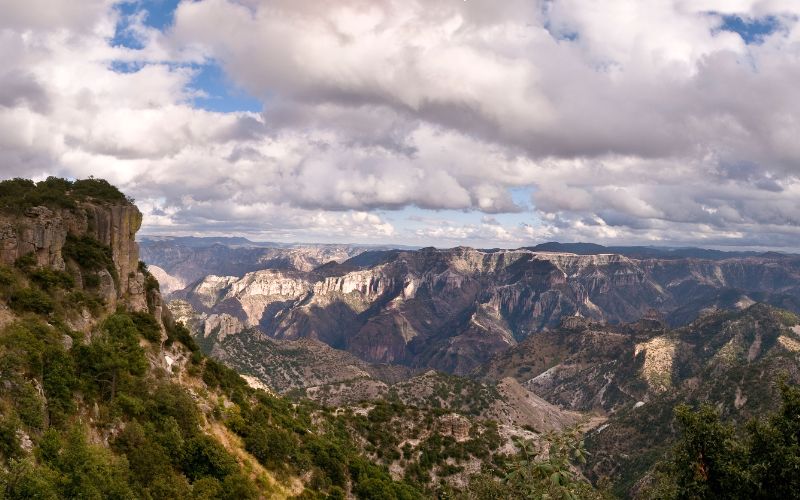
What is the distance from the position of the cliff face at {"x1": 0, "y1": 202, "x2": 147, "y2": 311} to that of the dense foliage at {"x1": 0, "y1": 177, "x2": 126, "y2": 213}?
1.60m

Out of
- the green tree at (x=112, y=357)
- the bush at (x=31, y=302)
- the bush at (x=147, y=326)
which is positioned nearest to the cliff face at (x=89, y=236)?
the bush at (x=147, y=326)

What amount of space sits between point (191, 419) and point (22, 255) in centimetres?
2989

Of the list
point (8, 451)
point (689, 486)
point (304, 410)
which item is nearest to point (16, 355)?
point (8, 451)

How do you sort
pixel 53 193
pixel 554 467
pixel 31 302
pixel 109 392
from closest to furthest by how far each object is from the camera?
pixel 554 467, pixel 31 302, pixel 109 392, pixel 53 193

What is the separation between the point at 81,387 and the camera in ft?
162

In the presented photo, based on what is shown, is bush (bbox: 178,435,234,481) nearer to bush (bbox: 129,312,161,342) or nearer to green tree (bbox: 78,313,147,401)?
green tree (bbox: 78,313,147,401)

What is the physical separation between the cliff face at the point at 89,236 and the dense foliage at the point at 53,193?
1604 millimetres

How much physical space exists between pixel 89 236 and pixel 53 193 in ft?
28.0

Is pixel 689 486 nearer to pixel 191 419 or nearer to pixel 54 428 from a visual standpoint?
pixel 54 428

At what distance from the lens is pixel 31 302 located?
5400cm

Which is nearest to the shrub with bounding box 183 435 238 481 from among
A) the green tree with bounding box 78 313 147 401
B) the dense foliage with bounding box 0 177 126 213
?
the green tree with bounding box 78 313 147 401

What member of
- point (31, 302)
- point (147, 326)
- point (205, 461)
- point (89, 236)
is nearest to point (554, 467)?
point (205, 461)

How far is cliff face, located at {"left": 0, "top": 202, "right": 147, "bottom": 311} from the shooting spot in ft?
205

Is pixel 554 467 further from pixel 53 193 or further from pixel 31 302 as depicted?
pixel 53 193
